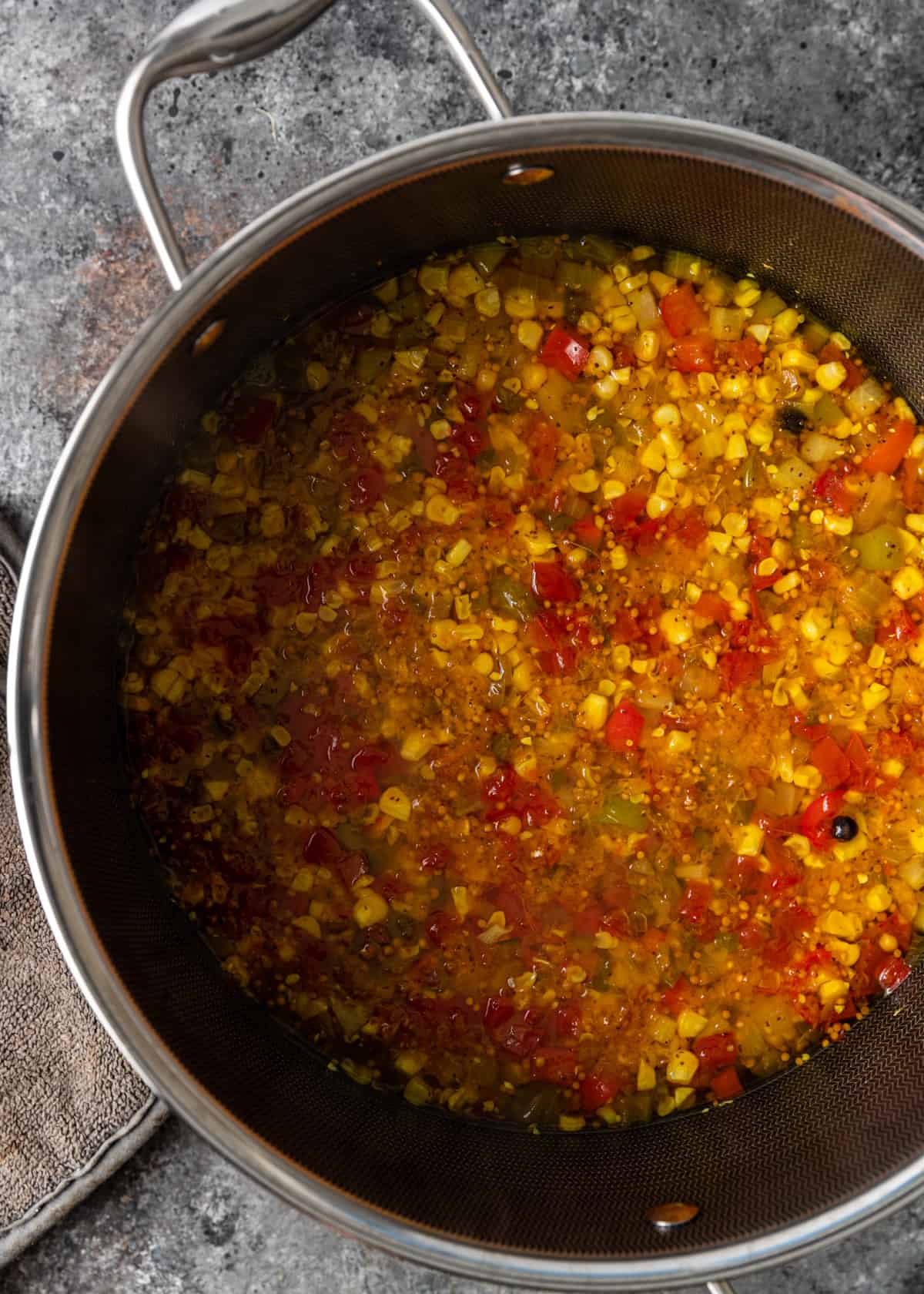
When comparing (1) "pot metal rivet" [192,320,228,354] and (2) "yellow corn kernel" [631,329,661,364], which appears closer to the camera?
(1) "pot metal rivet" [192,320,228,354]

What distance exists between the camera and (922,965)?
5.73 feet

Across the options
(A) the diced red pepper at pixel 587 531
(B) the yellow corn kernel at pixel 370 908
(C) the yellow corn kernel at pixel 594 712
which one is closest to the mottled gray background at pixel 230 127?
(B) the yellow corn kernel at pixel 370 908

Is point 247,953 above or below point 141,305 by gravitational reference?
below

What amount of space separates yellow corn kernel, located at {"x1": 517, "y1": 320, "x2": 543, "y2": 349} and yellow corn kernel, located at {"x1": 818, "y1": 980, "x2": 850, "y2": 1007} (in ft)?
3.36

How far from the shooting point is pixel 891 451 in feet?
5.60

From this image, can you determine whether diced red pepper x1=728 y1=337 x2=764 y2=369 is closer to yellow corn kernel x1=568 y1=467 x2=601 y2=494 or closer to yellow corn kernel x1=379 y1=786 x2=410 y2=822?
yellow corn kernel x1=568 y1=467 x2=601 y2=494

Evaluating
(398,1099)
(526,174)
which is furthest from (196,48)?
(398,1099)

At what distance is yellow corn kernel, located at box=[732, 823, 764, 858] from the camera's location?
1670 millimetres

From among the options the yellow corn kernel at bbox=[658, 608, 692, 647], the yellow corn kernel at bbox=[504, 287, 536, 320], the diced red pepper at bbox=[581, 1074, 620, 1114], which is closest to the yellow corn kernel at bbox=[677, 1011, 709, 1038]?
the diced red pepper at bbox=[581, 1074, 620, 1114]

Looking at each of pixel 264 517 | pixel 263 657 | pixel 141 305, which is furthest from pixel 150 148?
pixel 263 657

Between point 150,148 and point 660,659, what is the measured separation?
113 cm

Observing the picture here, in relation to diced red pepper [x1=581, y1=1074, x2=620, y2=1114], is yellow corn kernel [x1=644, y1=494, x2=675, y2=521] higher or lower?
higher

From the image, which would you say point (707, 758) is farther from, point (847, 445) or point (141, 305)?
point (141, 305)

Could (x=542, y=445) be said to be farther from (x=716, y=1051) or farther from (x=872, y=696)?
(x=716, y=1051)
